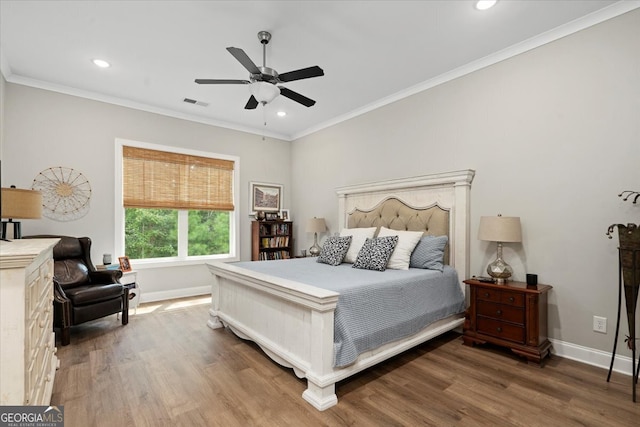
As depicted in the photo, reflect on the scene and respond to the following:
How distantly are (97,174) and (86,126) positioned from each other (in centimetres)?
62

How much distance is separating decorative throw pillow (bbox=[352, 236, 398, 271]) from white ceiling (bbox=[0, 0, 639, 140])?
188cm

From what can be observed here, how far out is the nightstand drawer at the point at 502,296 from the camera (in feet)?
8.61

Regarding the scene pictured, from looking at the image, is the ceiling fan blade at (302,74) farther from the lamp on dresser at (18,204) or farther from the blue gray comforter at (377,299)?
the lamp on dresser at (18,204)

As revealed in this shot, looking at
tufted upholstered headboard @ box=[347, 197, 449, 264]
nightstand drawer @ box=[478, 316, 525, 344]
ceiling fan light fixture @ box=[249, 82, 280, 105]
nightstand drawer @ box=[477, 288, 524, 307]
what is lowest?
nightstand drawer @ box=[478, 316, 525, 344]

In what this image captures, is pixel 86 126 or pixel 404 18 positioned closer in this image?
pixel 404 18

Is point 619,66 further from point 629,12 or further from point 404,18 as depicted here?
point 404,18

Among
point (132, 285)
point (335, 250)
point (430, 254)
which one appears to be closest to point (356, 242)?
point (335, 250)

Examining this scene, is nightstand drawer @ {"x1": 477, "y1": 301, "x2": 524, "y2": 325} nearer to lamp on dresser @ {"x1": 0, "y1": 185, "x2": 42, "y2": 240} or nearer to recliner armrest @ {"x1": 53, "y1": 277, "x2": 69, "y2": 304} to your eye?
lamp on dresser @ {"x1": 0, "y1": 185, "x2": 42, "y2": 240}

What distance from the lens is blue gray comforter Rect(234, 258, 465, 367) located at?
83.7 inches

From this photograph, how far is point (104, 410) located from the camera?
75.3 inches

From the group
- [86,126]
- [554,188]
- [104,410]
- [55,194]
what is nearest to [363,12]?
[554,188]

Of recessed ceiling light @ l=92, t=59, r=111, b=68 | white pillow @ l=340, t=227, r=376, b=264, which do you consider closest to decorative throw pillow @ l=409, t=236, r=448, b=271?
white pillow @ l=340, t=227, r=376, b=264

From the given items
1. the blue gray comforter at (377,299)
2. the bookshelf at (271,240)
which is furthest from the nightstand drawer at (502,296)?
the bookshelf at (271,240)

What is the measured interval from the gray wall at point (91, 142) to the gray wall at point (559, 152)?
367 cm
